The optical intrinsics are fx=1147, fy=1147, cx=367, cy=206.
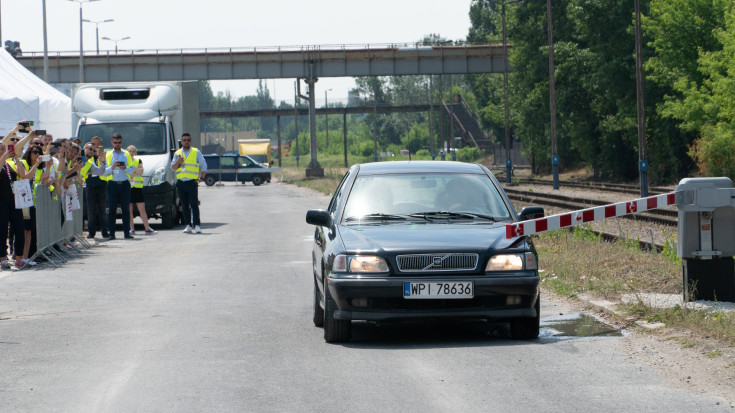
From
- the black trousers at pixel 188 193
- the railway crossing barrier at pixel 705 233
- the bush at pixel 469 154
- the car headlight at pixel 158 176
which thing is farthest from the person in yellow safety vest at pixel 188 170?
the bush at pixel 469 154

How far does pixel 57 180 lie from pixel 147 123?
265 inches

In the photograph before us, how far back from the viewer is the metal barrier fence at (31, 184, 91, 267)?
54.0 feet

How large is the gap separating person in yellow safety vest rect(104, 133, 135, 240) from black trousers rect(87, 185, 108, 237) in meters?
0.11

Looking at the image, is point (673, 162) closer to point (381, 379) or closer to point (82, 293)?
point (82, 293)

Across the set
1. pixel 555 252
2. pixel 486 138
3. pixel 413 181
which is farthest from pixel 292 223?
pixel 486 138

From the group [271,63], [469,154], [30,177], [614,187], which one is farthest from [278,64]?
[30,177]

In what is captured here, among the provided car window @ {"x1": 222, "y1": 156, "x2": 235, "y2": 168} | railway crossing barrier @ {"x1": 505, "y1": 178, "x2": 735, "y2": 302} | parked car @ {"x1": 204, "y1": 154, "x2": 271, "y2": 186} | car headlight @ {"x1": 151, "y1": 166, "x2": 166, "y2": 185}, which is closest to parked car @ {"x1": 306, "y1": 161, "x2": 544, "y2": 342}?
railway crossing barrier @ {"x1": 505, "y1": 178, "x2": 735, "y2": 302}

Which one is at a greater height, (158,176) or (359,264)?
(158,176)

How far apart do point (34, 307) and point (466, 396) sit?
6.22 m

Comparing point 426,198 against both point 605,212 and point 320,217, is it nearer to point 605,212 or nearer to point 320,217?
point 320,217

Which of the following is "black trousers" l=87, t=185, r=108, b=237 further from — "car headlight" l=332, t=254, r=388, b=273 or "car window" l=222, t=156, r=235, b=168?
"car window" l=222, t=156, r=235, b=168

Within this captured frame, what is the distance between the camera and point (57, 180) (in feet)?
59.6

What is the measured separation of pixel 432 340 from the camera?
9016mm

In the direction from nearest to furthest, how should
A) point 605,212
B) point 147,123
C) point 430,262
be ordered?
1. point 430,262
2. point 605,212
3. point 147,123
